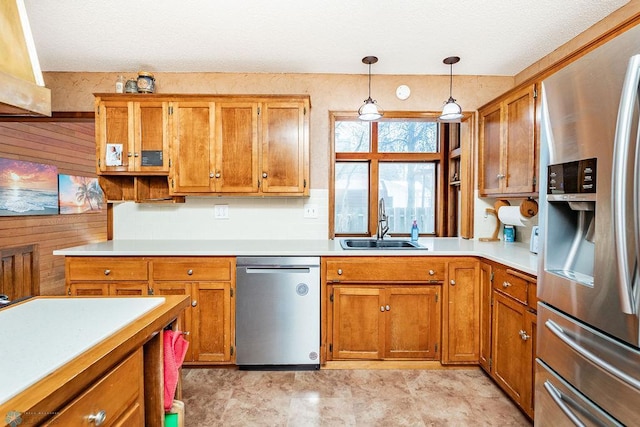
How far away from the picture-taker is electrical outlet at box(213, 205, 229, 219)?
9.87 ft

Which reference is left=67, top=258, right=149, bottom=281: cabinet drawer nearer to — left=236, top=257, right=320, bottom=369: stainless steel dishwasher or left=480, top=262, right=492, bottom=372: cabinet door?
left=236, top=257, right=320, bottom=369: stainless steel dishwasher

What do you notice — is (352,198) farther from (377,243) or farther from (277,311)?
(277,311)

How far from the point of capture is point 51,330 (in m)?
0.94

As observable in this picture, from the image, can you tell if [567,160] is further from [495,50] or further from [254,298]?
[254,298]

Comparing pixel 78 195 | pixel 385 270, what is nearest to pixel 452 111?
pixel 385 270

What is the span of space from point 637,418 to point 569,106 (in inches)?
45.3

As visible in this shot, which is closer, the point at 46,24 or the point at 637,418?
the point at 637,418

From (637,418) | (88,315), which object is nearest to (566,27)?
(637,418)

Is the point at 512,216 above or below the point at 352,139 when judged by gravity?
below

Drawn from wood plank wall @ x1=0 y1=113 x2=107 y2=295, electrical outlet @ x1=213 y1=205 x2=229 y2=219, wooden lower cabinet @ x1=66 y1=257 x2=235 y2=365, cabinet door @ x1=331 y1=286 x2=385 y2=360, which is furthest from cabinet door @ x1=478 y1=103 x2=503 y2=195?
wood plank wall @ x1=0 y1=113 x2=107 y2=295

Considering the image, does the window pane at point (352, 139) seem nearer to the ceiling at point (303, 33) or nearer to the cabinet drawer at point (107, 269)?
the ceiling at point (303, 33)

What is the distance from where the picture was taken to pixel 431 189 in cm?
462

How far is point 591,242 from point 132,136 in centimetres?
→ 305

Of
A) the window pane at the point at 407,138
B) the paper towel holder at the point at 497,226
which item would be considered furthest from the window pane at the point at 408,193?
the paper towel holder at the point at 497,226
